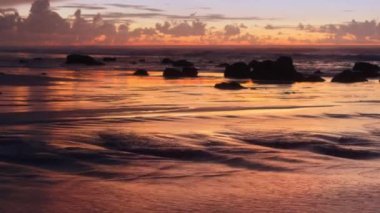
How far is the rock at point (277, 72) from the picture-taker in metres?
38.2

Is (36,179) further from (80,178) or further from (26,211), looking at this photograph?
(26,211)

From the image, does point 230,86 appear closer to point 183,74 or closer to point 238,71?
point 183,74

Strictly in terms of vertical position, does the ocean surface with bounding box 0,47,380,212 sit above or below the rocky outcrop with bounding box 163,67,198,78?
below

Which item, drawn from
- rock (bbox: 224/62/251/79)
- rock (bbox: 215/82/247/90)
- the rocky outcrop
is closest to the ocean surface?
rock (bbox: 215/82/247/90)

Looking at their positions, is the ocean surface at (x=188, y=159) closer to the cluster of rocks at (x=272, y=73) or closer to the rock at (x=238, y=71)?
the cluster of rocks at (x=272, y=73)

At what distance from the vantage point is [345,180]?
27.5 feet

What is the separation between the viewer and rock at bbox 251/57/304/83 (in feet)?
125

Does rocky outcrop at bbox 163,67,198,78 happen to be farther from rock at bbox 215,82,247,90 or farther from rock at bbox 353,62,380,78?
rock at bbox 215,82,247,90

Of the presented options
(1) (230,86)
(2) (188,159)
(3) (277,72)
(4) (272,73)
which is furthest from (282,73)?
(2) (188,159)

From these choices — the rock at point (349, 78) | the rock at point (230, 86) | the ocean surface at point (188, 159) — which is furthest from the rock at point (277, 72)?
the ocean surface at point (188, 159)

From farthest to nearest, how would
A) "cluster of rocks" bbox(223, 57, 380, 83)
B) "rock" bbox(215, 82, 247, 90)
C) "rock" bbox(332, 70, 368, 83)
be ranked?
"cluster of rocks" bbox(223, 57, 380, 83) < "rock" bbox(332, 70, 368, 83) < "rock" bbox(215, 82, 247, 90)

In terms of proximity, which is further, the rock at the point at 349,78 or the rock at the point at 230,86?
the rock at the point at 349,78

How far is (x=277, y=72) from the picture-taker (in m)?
39.6

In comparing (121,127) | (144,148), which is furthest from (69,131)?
(144,148)
